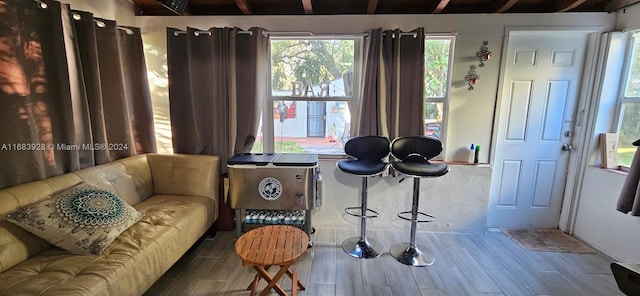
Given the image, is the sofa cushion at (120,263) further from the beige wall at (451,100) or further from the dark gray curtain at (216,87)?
the beige wall at (451,100)

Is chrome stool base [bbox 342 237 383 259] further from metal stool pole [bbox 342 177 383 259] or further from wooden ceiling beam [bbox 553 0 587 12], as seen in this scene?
wooden ceiling beam [bbox 553 0 587 12]

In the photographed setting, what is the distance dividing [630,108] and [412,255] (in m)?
2.44

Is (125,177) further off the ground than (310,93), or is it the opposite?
(310,93)

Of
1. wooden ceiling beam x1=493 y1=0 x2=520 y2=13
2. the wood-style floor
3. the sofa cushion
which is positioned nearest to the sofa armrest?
the sofa cushion

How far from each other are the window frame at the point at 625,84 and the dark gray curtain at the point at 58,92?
4.62 meters

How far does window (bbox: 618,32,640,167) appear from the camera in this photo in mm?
2535

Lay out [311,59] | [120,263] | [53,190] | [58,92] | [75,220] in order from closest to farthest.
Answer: [120,263] → [75,220] → [53,190] → [58,92] → [311,59]

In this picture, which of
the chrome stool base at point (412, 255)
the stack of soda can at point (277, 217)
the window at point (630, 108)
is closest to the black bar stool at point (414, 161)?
the chrome stool base at point (412, 255)

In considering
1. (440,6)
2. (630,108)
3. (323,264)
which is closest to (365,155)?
(323,264)

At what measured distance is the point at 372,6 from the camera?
2.65 meters

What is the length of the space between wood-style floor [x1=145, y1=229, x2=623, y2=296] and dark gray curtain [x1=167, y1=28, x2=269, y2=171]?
3.41ft

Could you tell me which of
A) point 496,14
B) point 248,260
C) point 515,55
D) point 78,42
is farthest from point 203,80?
point 515,55

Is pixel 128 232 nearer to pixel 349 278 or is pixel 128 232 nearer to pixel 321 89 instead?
pixel 349 278

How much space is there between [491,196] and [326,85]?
2190 mm
